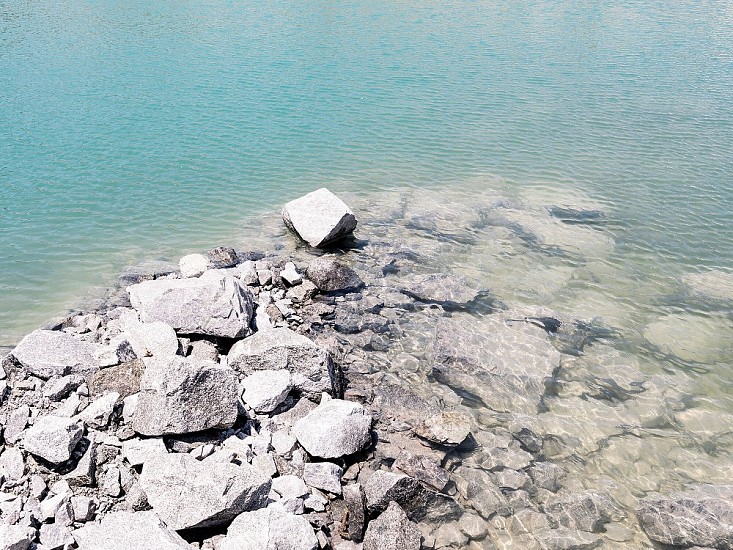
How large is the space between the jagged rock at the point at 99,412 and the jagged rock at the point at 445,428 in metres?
5.64

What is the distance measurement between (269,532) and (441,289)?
32.1 ft

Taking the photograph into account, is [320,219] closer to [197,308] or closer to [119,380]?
[197,308]

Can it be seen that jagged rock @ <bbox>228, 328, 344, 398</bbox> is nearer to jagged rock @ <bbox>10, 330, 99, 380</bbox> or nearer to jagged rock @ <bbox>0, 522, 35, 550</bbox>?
jagged rock @ <bbox>10, 330, 99, 380</bbox>

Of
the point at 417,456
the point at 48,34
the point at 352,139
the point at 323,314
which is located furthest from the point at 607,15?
the point at 417,456

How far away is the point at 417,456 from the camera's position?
10461mm

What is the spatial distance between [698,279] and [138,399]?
16245mm

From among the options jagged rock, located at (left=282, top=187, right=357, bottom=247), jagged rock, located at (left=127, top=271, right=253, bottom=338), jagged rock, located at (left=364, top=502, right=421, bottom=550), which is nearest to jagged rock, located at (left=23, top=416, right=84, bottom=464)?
jagged rock, located at (left=127, top=271, right=253, bottom=338)

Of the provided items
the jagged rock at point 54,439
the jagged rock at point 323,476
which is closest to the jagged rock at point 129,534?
the jagged rock at point 54,439

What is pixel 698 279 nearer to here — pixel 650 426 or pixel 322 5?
pixel 650 426

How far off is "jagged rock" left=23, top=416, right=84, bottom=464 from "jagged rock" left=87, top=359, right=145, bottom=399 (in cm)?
116

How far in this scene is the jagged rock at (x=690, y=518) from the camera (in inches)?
379

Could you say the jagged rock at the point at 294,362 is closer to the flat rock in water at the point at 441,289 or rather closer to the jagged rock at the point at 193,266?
the jagged rock at the point at 193,266

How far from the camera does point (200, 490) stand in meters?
8.12

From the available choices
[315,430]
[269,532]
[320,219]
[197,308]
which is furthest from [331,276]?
[269,532]
